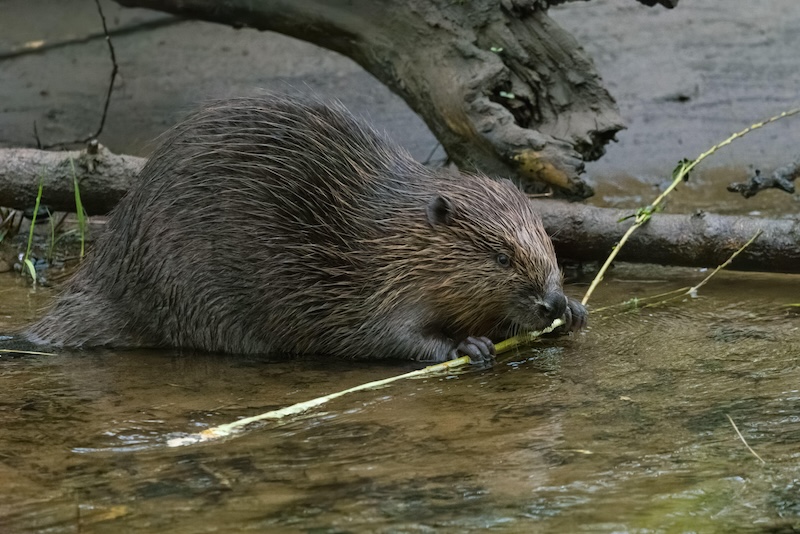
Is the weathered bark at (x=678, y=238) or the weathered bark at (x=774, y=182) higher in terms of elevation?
the weathered bark at (x=774, y=182)

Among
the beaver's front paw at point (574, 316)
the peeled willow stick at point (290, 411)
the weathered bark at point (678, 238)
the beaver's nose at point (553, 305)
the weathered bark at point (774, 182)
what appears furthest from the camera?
the weathered bark at point (774, 182)

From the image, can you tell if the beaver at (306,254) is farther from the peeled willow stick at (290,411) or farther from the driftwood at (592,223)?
Answer: the driftwood at (592,223)

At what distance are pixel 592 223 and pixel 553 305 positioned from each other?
42.3 inches

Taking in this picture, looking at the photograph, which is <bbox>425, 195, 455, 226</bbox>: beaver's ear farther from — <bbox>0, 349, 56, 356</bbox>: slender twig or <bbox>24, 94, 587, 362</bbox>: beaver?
<bbox>0, 349, 56, 356</bbox>: slender twig

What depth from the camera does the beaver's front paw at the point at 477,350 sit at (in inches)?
154

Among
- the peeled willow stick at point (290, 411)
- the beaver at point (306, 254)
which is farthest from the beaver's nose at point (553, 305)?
the peeled willow stick at point (290, 411)

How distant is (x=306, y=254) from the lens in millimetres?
4152

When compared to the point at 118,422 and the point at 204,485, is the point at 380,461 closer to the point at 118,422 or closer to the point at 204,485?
the point at 204,485

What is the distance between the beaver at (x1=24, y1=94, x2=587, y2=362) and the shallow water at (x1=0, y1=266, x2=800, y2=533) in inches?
6.3

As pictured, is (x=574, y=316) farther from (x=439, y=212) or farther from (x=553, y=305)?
(x=439, y=212)

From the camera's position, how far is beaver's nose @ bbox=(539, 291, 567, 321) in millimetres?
3896

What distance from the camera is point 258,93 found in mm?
4566

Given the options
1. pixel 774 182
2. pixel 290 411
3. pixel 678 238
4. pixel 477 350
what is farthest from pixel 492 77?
pixel 290 411

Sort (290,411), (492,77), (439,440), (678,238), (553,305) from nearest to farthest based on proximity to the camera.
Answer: (439,440), (290,411), (553,305), (678,238), (492,77)
